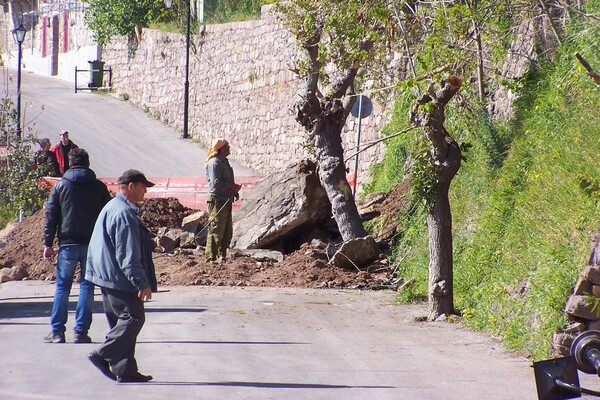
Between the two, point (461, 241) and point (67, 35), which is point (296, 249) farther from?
point (67, 35)

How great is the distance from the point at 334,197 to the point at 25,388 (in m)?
9.44

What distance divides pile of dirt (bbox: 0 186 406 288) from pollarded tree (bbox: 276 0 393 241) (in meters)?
0.94

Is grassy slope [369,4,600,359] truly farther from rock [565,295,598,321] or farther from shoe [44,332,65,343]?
shoe [44,332,65,343]

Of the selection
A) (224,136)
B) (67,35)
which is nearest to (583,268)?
(224,136)

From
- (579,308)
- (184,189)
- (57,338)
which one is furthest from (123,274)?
(184,189)

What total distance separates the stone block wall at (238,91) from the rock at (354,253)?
248 inches

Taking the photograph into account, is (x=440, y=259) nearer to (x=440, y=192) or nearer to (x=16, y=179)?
(x=440, y=192)

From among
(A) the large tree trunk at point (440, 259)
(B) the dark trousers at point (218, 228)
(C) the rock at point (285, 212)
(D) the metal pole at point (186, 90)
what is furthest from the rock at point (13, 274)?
(D) the metal pole at point (186, 90)

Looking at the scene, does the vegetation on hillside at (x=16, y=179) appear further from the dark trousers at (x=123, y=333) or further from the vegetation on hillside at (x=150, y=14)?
the dark trousers at (x=123, y=333)

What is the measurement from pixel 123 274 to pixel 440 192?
195 inches

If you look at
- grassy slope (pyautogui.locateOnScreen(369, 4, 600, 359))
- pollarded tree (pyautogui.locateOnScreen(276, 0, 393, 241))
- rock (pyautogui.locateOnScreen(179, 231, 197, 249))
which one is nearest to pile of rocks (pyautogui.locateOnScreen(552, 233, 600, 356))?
grassy slope (pyautogui.locateOnScreen(369, 4, 600, 359))

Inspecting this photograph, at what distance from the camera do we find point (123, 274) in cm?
769

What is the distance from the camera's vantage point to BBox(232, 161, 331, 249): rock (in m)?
17.0

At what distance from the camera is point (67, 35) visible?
50812 millimetres
